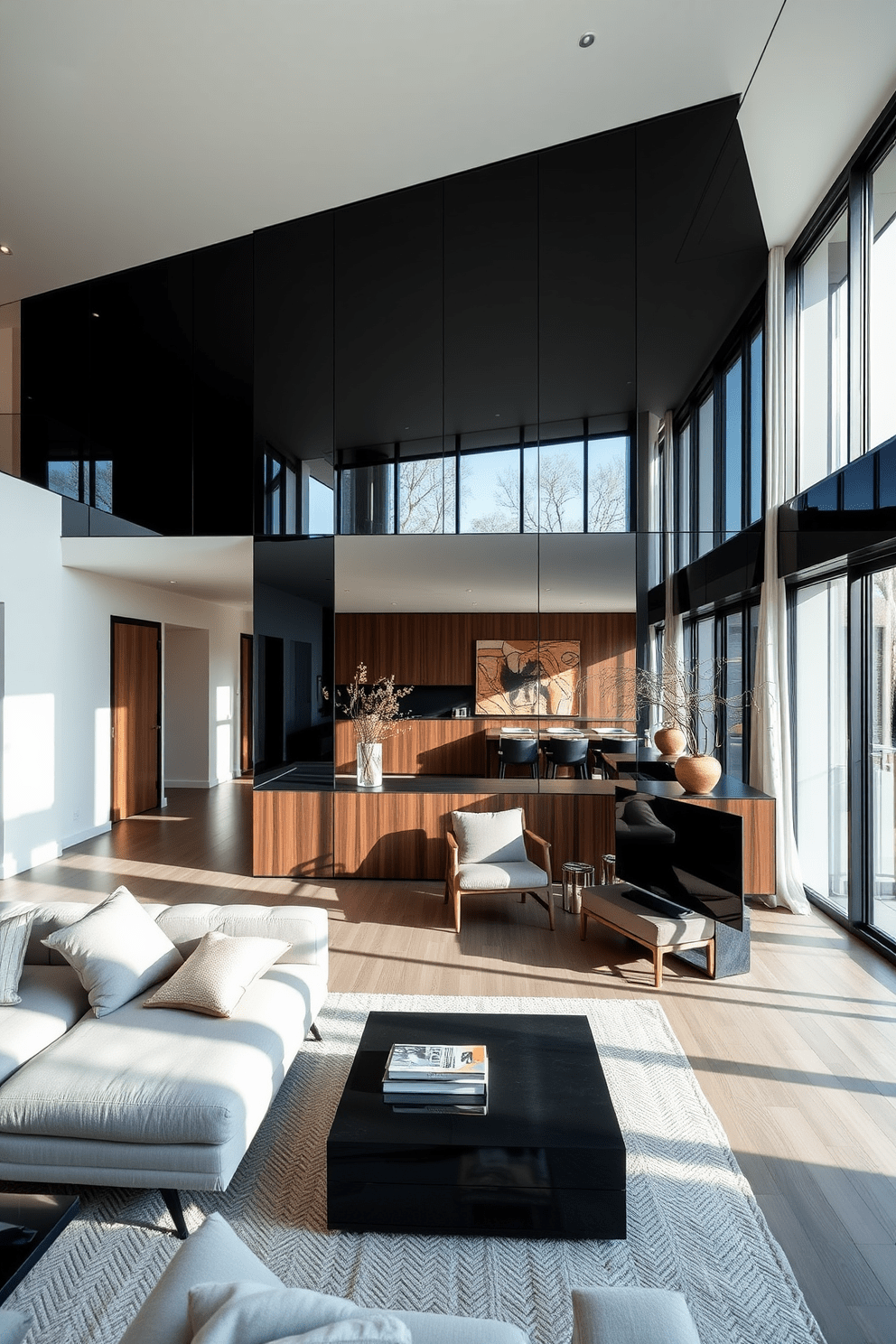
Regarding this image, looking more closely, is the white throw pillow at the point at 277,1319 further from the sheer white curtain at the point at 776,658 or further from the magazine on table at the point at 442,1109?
the sheer white curtain at the point at 776,658

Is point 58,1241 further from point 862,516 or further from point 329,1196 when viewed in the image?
point 862,516

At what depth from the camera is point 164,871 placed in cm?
660

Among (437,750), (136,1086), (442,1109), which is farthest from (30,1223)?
(437,750)

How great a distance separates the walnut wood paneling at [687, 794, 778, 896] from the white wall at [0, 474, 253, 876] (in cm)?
553

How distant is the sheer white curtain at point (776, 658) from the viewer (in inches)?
223

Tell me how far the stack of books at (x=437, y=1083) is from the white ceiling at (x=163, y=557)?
5144mm

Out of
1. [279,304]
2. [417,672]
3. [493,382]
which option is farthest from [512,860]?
[417,672]

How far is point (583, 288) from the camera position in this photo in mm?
6527

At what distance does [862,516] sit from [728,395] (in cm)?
271

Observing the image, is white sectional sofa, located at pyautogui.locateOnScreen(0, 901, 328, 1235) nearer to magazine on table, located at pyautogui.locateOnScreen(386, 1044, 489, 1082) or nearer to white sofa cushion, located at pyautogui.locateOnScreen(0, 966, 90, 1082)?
white sofa cushion, located at pyautogui.locateOnScreen(0, 966, 90, 1082)

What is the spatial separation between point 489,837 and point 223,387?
204 inches

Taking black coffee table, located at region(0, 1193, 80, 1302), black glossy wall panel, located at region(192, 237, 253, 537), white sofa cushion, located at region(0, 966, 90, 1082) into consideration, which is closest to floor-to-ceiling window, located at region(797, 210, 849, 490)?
black glossy wall panel, located at region(192, 237, 253, 537)

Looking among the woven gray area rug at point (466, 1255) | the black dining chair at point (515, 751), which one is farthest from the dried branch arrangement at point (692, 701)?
the woven gray area rug at point (466, 1255)

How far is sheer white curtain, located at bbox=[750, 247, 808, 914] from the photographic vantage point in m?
5.67
